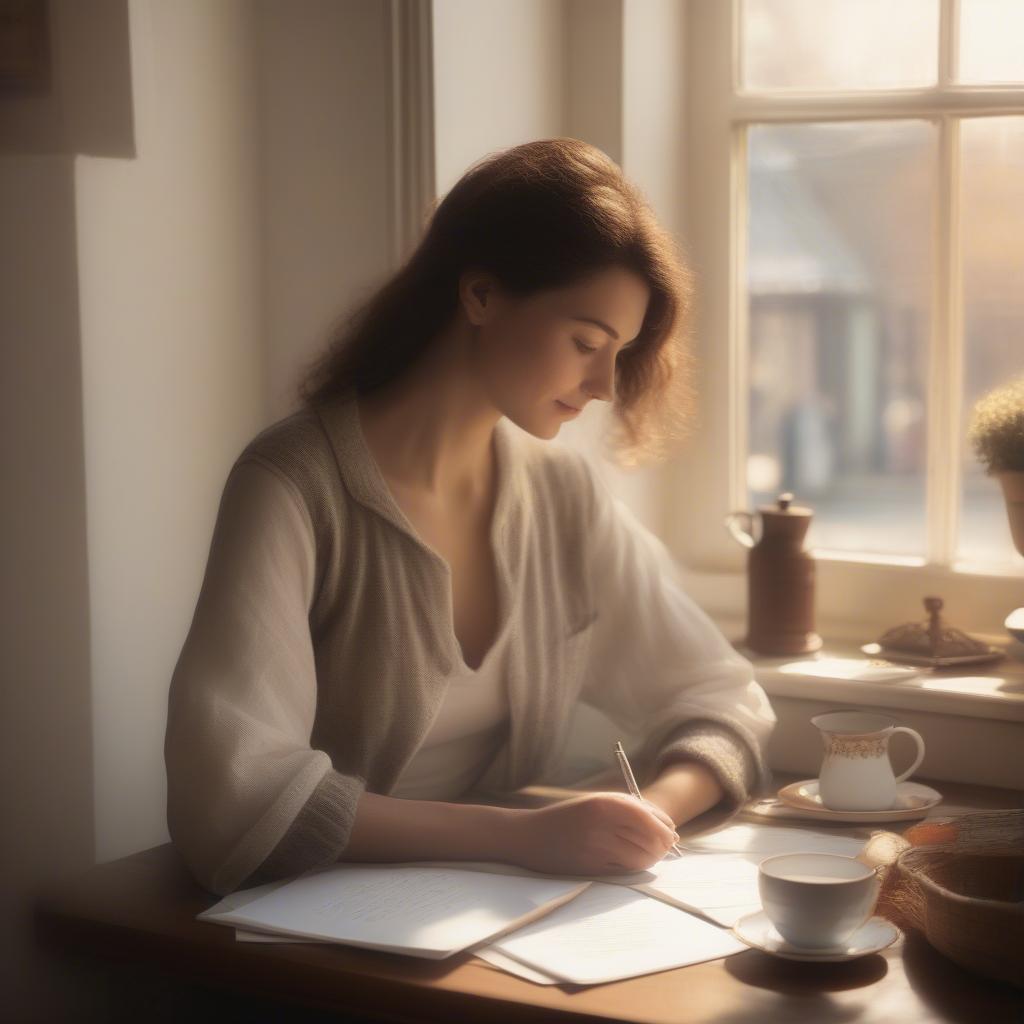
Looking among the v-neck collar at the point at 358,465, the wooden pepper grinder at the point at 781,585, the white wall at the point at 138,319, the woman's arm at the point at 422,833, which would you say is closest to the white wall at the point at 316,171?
the white wall at the point at 138,319

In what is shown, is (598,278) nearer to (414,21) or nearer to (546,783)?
(414,21)

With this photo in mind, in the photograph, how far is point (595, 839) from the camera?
4.40 ft

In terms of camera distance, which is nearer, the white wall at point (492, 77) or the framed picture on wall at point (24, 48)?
the framed picture on wall at point (24, 48)

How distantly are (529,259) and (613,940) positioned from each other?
2.27 ft

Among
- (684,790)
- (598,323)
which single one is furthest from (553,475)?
(684,790)

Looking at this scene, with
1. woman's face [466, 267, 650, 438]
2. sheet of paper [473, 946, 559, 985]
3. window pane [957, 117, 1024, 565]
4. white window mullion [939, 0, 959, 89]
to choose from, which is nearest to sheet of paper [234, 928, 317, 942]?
sheet of paper [473, 946, 559, 985]

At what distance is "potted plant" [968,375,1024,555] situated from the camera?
5.82ft

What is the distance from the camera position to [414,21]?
70.7 inches

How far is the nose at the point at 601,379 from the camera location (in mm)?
1529

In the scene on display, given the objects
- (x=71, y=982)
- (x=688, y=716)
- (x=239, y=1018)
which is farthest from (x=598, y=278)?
(x=71, y=982)

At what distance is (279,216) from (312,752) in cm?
91

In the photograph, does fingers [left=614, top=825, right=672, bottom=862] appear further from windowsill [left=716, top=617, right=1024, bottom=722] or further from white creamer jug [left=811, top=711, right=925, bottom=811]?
windowsill [left=716, top=617, right=1024, bottom=722]

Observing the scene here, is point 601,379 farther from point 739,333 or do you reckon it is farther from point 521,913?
point 739,333

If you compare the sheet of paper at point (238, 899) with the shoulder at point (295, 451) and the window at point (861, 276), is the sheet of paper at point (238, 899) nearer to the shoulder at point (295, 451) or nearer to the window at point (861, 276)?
the shoulder at point (295, 451)
